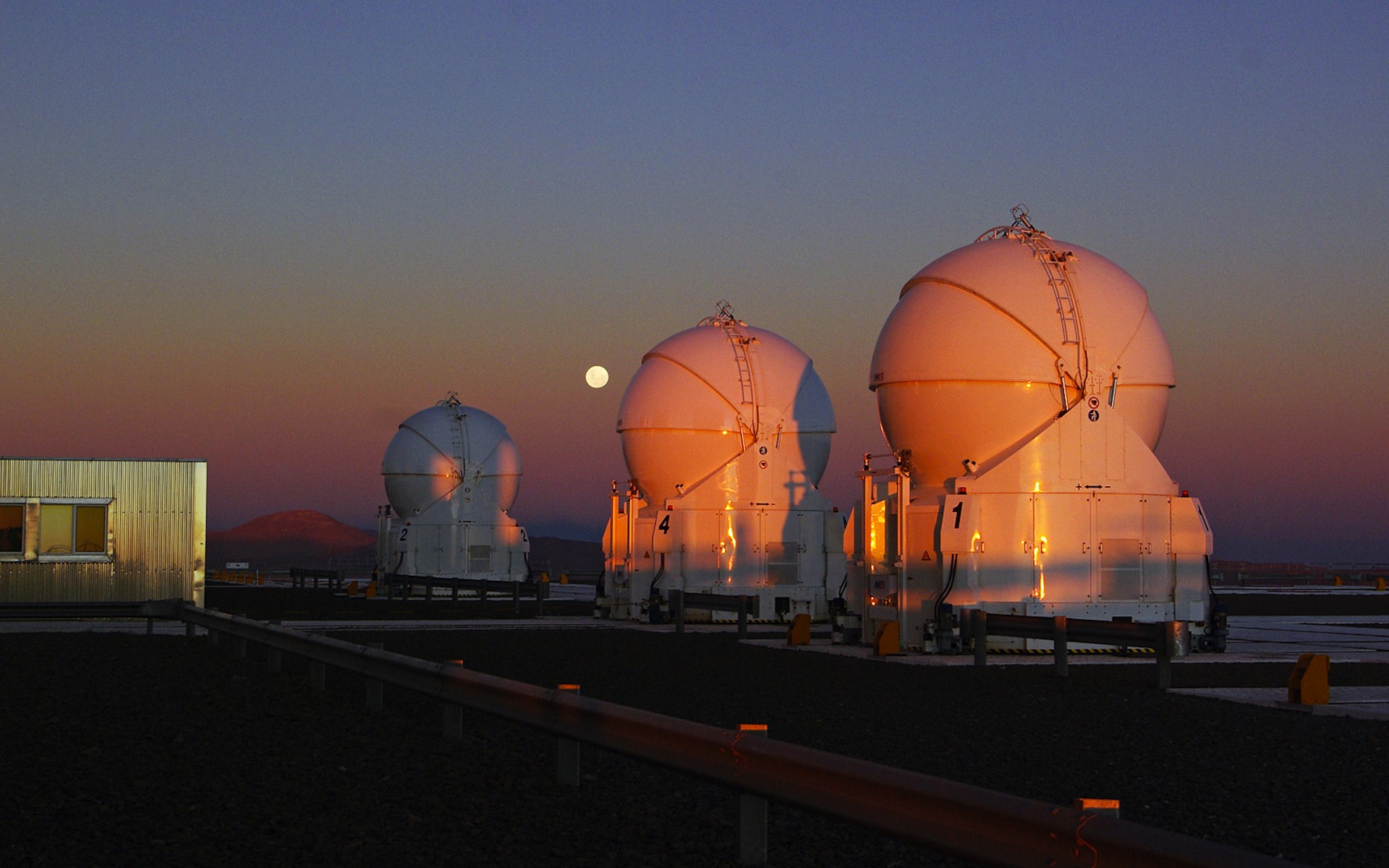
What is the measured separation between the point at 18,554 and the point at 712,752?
2275 cm

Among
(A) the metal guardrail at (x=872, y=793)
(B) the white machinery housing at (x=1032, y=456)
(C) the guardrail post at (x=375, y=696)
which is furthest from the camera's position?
(B) the white machinery housing at (x=1032, y=456)

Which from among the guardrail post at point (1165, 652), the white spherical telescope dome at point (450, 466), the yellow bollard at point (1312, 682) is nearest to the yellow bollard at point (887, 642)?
the guardrail post at point (1165, 652)

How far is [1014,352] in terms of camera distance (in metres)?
20.5

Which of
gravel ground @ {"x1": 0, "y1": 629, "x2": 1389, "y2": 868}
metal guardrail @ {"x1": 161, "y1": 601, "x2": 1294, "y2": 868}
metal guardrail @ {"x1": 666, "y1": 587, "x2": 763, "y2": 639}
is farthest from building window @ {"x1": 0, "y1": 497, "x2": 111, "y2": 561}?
metal guardrail @ {"x1": 161, "y1": 601, "x2": 1294, "y2": 868}

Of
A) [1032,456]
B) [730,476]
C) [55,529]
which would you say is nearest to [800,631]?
[1032,456]

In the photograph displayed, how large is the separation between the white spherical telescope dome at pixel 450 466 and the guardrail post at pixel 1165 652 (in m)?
33.3

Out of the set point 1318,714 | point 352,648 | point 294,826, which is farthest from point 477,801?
point 1318,714

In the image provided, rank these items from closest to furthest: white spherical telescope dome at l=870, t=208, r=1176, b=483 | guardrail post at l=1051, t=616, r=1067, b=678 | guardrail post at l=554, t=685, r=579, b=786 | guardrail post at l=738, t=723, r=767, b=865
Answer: guardrail post at l=738, t=723, r=767, b=865
guardrail post at l=554, t=685, r=579, b=786
guardrail post at l=1051, t=616, r=1067, b=678
white spherical telescope dome at l=870, t=208, r=1176, b=483

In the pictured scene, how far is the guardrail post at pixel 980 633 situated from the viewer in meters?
17.6

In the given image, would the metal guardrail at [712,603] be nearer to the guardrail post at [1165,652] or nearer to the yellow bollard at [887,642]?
the yellow bollard at [887,642]

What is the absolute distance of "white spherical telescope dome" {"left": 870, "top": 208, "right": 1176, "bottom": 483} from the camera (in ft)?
67.0

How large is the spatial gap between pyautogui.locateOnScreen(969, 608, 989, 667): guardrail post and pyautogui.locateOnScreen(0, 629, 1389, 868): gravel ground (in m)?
1.92

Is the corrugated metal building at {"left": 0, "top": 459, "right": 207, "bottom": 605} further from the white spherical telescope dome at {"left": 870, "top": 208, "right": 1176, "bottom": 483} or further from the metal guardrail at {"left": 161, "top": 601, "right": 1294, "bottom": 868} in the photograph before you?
the metal guardrail at {"left": 161, "top": 601, "right": 1294, "bottom": 868}

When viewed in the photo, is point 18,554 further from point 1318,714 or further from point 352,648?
point 1318,714
